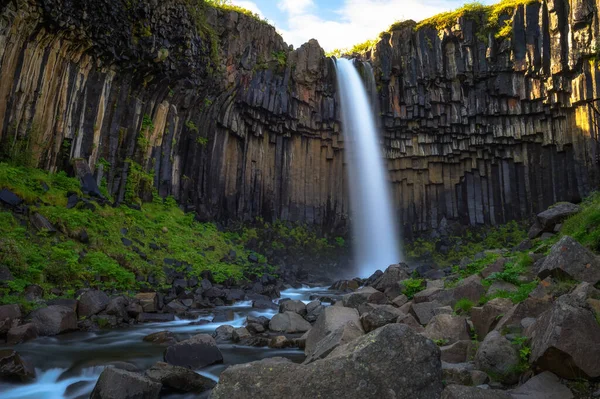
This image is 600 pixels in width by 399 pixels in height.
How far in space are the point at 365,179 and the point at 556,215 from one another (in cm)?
1908

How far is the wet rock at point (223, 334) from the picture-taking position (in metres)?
9.75

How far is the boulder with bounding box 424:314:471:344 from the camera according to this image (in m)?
6.50

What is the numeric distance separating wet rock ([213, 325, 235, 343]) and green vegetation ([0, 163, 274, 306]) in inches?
178

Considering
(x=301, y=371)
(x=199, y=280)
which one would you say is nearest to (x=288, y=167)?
(x=199, y=280)

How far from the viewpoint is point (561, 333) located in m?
4.16

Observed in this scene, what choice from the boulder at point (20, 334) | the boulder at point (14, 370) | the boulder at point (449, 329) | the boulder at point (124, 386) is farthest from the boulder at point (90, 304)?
the boulder at point (449, 329)

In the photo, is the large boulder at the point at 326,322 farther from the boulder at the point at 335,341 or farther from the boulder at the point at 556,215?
the boulder at the point at 556,215

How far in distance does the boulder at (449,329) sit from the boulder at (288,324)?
4.48 meters

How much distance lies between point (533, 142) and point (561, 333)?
2725cm

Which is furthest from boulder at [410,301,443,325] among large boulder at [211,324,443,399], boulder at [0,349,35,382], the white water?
the white water

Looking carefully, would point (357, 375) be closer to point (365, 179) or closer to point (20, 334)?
point (20, 334)

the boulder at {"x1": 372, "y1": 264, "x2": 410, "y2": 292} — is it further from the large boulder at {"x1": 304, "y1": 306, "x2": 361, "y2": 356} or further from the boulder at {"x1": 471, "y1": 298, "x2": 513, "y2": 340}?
the boulder at {"x1": 471, "y1": 298, "x2": 513, "y2": 340}

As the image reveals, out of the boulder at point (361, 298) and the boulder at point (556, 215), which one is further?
the boulder at point (556, 215)

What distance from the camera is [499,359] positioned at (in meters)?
4.79
